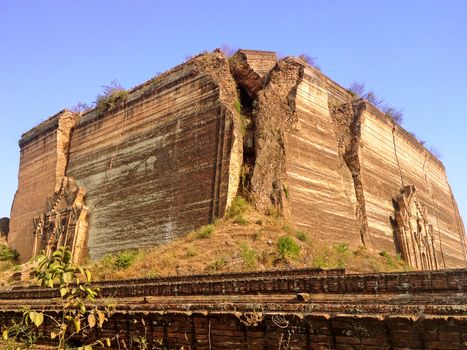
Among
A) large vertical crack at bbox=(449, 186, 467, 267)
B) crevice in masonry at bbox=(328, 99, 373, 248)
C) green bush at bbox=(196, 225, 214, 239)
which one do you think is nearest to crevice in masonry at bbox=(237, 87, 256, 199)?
green bush at bbox=(196, 225, 214, 239)

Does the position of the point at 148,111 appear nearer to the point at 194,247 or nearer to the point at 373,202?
the point at 194,247

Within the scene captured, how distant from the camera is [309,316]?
3893mm

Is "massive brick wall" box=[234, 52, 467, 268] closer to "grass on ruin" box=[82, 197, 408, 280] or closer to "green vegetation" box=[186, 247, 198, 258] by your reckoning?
"grass on ruin" box=[82, 197, 408, 280]

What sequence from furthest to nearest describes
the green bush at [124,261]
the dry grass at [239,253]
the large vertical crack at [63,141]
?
1. the large vertical crack at [63,141]
2. the green bush at [124,261]
3. the dry grass at [239,253]

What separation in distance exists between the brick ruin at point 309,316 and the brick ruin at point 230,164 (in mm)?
8239

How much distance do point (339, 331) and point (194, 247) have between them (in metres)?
9.27

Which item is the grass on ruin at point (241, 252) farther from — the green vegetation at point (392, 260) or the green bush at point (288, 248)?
the green vegetation at point (392, 260)

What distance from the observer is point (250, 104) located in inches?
669

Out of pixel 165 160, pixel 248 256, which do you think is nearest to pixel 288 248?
pixel 248 256

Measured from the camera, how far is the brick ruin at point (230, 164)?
47.9 feet

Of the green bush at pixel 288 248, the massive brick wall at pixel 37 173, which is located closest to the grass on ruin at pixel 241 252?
the green bush at pixel 288 248

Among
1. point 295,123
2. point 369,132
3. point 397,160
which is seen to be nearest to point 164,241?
point 295,123

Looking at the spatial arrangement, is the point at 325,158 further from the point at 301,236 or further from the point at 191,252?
the point at 191,252

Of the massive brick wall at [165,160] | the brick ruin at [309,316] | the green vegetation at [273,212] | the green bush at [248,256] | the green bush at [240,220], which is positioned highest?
A: the massive brick wall at [165,160]
